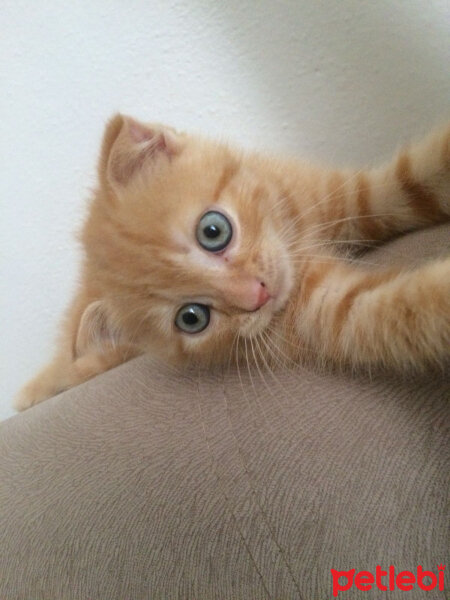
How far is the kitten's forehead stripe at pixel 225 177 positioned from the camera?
756 mm

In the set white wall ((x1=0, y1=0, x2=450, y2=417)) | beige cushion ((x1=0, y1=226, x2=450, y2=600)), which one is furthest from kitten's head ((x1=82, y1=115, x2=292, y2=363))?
white wall ((x1=0, y1=0, x2=450, y2=417))

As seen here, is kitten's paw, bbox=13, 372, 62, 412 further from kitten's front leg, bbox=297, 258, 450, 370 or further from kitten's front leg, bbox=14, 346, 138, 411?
kitten's front leg, bbox=297, 258, 450, 370

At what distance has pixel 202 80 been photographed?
1130mm

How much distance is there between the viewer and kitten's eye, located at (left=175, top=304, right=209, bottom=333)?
0.75 meters

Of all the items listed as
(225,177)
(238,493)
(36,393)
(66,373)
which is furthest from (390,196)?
(36,393)

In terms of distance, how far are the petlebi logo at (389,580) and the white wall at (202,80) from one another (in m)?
0.97

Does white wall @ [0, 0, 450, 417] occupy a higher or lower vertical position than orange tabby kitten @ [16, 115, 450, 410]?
higher

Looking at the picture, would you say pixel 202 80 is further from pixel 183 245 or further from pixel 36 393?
pixel 36 393

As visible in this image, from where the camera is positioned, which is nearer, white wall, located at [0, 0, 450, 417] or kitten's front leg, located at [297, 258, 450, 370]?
kitten's front leg, located at [297, 258, 450, 370]

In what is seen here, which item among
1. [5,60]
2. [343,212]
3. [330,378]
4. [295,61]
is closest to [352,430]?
[330,378]

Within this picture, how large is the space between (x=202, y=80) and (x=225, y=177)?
0.49 meters

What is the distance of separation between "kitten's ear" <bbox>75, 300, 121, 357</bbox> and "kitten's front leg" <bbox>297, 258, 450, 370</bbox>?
0.38 metres

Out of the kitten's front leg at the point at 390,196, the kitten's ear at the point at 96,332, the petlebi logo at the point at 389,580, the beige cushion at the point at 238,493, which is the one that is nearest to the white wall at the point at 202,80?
the kitten's front leg at the point at 390,196

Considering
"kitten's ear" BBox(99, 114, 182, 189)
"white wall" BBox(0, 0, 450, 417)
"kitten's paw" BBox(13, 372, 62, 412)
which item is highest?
"white wall" BBox(0, 0, 450, 417)
